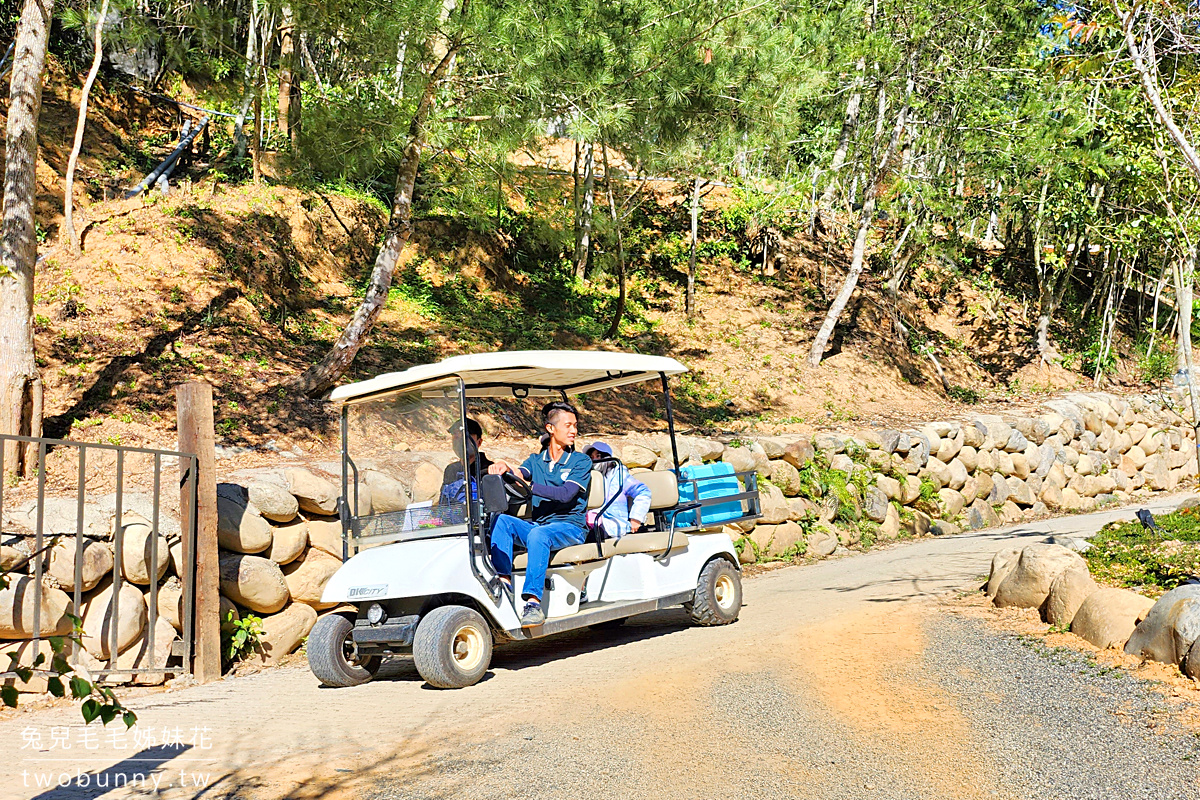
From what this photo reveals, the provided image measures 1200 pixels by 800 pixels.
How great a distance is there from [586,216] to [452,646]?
1276cm

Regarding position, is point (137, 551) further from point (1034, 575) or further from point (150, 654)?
point (1034, 575)

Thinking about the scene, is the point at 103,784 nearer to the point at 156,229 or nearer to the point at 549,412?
the point at 549,412

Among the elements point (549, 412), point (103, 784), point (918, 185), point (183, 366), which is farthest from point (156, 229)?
point (918, 185)

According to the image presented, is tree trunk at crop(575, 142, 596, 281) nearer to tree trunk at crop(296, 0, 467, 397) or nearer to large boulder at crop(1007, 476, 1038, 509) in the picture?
tree trunk at crop(296, 0, 467, 397)

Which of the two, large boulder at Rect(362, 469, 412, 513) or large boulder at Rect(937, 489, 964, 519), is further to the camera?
large boulder at Rect(937, 489, 964, 519)

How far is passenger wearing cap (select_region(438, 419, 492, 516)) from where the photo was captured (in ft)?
20.5

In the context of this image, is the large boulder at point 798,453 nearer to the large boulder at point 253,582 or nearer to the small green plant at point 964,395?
the large boulder at point 253,582

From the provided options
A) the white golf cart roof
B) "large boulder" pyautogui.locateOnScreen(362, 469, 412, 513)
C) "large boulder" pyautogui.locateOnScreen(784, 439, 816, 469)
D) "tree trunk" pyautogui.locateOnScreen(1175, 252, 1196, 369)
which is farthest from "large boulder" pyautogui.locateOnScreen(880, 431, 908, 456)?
"large boulder" pyautogui.locateOnScreen(362, 469, 412, 513)

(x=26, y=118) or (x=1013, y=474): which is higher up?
(x=26, y=118)

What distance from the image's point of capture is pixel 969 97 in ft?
58.6

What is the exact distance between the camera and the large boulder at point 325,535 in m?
7.86

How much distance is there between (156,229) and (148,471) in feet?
21.5

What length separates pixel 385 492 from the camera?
6617mm

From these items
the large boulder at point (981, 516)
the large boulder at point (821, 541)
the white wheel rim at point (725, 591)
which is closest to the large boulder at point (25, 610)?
the white wheel rim at point (725, 591)
